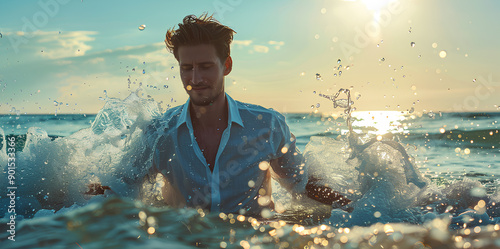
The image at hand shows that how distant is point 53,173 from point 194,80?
1.97 meters

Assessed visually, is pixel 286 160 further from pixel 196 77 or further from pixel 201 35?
pixel 201 35

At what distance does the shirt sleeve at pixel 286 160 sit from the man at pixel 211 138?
1 cm

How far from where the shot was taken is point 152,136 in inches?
143

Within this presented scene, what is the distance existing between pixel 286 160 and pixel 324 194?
0.56m

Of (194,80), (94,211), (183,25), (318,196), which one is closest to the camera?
(94,211)

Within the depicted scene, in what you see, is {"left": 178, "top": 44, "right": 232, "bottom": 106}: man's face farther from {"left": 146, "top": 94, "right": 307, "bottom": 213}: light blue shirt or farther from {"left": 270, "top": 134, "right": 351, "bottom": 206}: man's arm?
{"left": 270, "top": 134, "right": 351, "bottom": 206}: man's arm

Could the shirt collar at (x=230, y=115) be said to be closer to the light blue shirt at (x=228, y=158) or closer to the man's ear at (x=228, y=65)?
the light blue shirt at (x=228, y=158)

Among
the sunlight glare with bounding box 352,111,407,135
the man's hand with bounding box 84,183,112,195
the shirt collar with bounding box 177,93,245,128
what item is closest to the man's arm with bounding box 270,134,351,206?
the shirt collar with bounding box 177,93,245,128

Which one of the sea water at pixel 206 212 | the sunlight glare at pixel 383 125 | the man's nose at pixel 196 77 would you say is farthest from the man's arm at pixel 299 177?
the sunlight glare at pixel 383 125

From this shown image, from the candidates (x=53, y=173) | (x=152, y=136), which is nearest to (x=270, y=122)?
(x=152, y=136)

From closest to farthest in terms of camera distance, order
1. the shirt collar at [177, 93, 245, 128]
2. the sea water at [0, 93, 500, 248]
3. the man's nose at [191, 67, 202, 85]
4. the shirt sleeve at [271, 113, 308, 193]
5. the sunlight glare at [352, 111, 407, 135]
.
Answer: the sea water at [0, 93, 500, 248]
the man's nose at [191, 67, 202, 85]
the shirt collar at [177, 93, 245, 128]
the shirt sleeve at [271, 113, 308, 193]
the sunlight glare at [352, 111, 407, 135]

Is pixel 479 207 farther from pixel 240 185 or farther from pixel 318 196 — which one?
pixel 240 185

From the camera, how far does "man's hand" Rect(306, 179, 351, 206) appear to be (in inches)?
151

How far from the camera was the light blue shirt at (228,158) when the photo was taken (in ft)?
11.6
